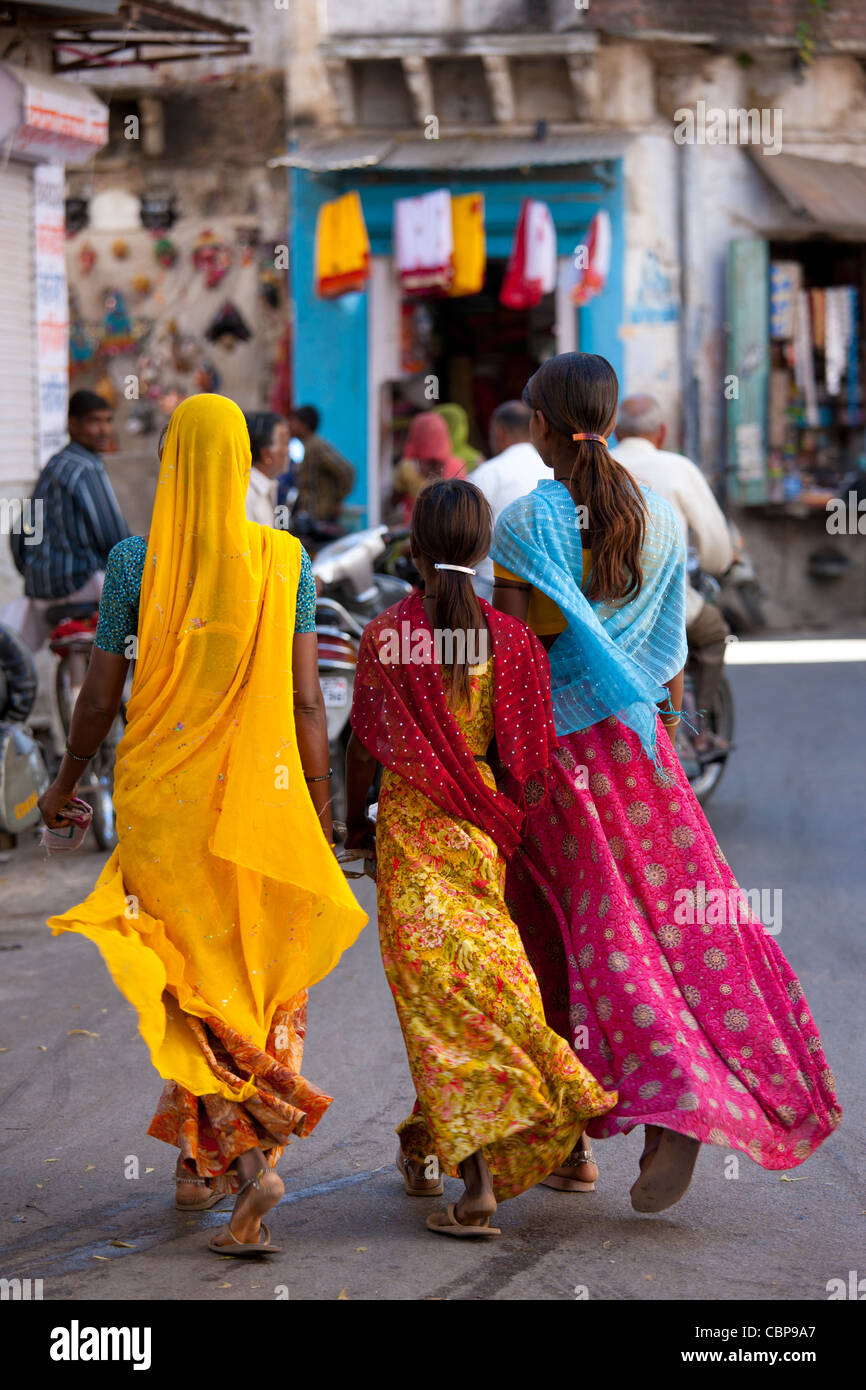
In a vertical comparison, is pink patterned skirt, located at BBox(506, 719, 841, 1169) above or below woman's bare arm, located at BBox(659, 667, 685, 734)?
below

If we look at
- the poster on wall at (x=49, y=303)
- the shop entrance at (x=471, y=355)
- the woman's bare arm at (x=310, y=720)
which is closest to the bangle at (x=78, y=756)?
the woman's bare arm at (x=310, y=720)

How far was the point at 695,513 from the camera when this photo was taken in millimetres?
7328

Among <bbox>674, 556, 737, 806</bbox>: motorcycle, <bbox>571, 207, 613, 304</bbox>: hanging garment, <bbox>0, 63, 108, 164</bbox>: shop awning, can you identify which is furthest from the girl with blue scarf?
<bbox>571, 207, 613, 304</bbox>: hanging garment

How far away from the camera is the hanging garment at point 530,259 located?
1342cm

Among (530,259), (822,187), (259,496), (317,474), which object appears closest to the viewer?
(259,496)

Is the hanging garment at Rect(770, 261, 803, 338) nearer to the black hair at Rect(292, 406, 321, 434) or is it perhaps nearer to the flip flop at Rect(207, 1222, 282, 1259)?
the black hair at Rect(292, 406, 321, 434)

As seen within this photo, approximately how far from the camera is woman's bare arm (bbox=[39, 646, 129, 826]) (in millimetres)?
3576

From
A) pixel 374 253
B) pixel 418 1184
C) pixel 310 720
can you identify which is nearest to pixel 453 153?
pixel 374 253

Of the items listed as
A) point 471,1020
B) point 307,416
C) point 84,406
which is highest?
point 307,416

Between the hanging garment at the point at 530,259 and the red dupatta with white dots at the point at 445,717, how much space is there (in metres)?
10.4

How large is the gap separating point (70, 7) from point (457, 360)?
7602 millimetres

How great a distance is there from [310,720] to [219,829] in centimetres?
33

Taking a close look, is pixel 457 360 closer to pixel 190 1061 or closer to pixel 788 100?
pixel 788 100

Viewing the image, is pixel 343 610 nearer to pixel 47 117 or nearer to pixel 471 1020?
pixel 47 117
